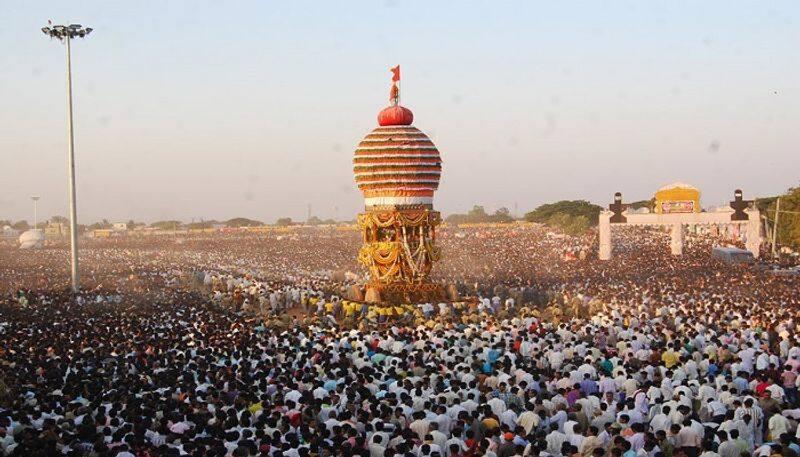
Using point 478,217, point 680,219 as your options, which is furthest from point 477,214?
point 680,219

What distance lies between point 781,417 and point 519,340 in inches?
283

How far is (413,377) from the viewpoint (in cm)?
1541

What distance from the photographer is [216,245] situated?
8275 centimetres

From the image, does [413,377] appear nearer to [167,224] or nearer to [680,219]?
[680,219]

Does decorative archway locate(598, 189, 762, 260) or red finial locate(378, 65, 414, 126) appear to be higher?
red finial locate(378, 65, 414, 126)

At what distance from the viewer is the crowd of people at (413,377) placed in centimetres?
1102

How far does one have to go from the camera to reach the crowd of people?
11.0m

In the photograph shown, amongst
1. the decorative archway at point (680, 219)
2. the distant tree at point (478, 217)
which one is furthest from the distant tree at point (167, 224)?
the decorative archway at point (680, 219)

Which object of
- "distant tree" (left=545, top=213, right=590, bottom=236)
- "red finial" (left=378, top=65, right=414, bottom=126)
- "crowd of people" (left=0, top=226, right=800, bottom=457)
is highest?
"red finial" (left=378, top=65, right=414, bottom=126)

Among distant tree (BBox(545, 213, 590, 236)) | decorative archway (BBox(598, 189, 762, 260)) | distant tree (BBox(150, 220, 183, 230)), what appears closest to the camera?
decorative archway (BBox(598, 189, 762, 260))

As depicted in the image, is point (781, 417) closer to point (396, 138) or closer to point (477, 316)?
point (477, 316)

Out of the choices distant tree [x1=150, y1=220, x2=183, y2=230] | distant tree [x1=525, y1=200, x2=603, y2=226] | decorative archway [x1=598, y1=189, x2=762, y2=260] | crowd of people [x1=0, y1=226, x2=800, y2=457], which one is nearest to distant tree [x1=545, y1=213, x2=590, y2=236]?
distant tree [x1=525, y1=200, x2=603, y2=226]

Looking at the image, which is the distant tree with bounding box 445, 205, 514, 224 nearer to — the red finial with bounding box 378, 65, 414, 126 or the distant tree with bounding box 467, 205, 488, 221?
the distant tree with bounding box 467, 205, 488, 221

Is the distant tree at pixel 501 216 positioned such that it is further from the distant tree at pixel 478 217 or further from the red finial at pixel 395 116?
the red finial at pixel 395 116
